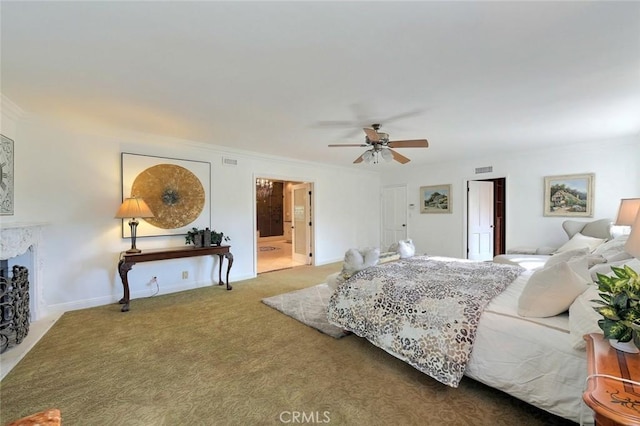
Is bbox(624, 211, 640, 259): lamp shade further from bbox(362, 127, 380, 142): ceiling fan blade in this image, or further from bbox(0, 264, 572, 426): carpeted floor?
bbox(362, 127, 380, 142): ceiling fan blade

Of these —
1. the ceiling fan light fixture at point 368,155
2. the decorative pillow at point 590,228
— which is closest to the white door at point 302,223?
the ceiling fan light fixture at point 368,155

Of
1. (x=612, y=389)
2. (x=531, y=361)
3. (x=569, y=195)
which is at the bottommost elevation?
(x=531, y=361)

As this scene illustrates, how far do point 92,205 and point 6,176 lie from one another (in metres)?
0.87

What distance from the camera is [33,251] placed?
10.6 feet

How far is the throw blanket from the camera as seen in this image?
1896mm

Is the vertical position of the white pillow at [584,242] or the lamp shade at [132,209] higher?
the lamp shade at [132,209]

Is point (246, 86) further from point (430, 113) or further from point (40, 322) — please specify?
point (40, 322)

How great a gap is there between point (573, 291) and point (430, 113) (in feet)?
7.15

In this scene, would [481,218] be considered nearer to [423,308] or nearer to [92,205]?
[423,308]

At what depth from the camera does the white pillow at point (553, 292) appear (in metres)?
1.77

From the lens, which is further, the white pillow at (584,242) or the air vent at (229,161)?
the air vent at (229,161)

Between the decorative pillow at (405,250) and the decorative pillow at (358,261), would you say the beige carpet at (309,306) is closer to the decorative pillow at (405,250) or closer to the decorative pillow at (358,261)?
the decorative pillow at (358,261)

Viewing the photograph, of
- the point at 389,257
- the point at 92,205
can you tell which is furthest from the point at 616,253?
the point at 92,205

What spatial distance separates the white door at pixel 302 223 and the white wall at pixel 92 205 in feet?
5.51
